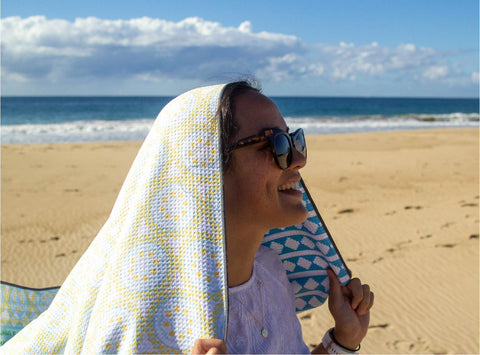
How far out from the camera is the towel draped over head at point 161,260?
112cm

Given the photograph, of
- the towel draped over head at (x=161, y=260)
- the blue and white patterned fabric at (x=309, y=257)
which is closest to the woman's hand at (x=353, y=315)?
the blue and white patterned fabric at (x=309, y=257)

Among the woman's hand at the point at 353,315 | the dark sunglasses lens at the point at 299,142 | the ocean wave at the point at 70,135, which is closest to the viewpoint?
the dark sunglasses lens at the point at 299,142

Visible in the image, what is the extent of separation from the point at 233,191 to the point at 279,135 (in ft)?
0.77

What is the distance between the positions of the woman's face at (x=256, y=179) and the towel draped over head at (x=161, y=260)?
150 mm

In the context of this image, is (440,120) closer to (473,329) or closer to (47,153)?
(47,153)

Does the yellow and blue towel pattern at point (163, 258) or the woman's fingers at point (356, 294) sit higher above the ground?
the yellow and blue towel pattern at point (163, 258)

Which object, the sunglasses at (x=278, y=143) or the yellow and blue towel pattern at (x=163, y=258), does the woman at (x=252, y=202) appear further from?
the yellow and blue towel pattern at (x=163, y=258)

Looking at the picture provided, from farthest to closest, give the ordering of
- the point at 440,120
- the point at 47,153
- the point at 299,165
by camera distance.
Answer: the point at 440,120 → the point at 47,153 → the point at 299,165

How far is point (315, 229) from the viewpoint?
73.5 inches

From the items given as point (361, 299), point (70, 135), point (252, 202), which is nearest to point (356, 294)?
point (361, 299)

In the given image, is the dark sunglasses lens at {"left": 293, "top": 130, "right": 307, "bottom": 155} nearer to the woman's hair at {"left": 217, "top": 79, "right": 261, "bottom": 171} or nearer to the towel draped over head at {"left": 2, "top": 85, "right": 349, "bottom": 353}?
the woman's hair at {"left": 217, "top": 79, "right": 261, "bottom": 171}

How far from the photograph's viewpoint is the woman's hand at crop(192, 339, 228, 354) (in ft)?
3.52

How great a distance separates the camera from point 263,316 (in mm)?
1508

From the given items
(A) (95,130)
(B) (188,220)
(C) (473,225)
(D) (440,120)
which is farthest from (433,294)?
(D) (440,120)
